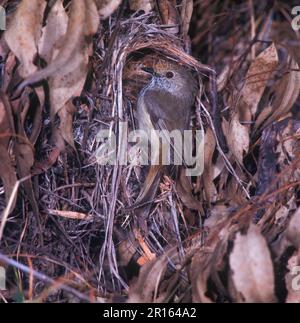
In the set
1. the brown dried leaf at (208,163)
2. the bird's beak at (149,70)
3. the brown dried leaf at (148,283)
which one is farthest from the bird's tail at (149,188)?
the bird's beak at (149,70)

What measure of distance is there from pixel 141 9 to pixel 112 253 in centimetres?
136

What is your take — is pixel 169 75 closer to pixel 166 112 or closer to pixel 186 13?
pixel 166 112

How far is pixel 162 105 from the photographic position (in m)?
3.65

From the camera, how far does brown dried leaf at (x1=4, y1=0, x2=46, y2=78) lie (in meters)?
2.93

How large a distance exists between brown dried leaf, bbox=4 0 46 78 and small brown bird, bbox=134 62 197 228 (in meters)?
0.77

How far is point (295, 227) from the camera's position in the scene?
9.57 feet

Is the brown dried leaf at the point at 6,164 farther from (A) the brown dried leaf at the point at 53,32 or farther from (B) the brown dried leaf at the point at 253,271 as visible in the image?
(B) the brown dried leaf at the point at 253,271

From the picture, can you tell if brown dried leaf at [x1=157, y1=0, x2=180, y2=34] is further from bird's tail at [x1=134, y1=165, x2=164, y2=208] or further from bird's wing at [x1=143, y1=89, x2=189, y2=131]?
bird's tail at [x1=134, y1=165, x2=164, y2=208]

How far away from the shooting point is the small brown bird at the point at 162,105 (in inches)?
131

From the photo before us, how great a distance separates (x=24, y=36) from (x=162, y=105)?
995 millimetres

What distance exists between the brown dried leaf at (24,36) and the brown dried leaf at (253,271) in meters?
1.23

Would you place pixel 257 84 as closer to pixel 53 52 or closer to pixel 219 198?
pixel 219 198

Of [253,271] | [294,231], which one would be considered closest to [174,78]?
[294,231]

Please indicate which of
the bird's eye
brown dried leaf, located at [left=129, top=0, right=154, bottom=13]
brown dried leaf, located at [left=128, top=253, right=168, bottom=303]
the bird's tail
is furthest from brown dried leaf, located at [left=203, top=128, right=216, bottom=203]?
brown dried leaf, located at [left=129, top=0, right=154, bottom=13]
